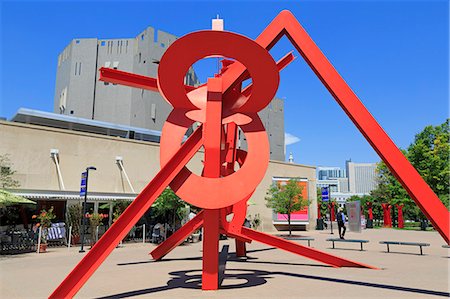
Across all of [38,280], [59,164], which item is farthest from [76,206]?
[38,280]

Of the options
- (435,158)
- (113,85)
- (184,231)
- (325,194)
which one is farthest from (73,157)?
(435,158)

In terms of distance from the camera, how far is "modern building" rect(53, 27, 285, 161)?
148 ft

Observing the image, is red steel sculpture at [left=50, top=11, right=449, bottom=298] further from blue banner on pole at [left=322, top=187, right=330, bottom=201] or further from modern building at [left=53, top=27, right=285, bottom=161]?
modern building at [left=53, top=27, right=285, bottom=161]

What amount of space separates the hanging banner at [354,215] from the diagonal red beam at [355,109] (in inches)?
857

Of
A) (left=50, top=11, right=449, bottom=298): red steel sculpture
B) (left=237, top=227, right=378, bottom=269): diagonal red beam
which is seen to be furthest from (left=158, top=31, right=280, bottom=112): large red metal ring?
(left=237, top=227, right=378, bottom=269): diagonal red beam

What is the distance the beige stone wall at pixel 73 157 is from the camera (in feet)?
72.9

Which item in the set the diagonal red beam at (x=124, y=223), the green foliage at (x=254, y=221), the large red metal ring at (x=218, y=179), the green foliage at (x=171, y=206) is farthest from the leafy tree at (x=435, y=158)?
the diagonal red beam at (x=124, y=223)

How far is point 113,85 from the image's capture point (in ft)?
155

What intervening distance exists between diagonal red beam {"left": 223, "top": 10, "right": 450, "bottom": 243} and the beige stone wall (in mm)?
18611

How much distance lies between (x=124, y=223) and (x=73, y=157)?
18.6 metres

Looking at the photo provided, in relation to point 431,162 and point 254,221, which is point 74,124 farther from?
point 431,162

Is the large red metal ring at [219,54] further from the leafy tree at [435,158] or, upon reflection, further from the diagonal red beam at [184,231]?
the leafy tree at [435,158]

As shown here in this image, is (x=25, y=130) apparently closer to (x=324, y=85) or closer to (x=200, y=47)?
(x=200, y=47)

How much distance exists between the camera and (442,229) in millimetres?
7727
